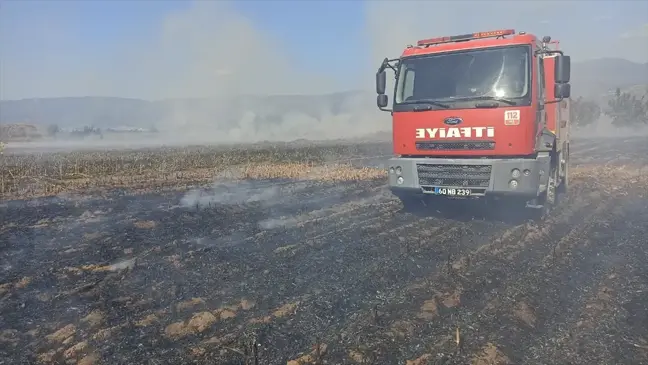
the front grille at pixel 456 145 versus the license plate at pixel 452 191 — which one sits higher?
the front grille at pixel 456 145

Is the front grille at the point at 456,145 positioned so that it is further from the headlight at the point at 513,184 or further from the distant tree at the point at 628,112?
the distant tree at the point at 628,112

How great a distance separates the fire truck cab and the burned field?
2.35 ft

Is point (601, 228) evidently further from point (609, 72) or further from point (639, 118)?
point (609, 72)

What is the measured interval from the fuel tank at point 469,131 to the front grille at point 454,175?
0.21 m

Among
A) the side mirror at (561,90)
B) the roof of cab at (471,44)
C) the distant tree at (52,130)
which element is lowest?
the side mirror at (561,90)

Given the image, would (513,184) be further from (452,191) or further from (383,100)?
(383,100)

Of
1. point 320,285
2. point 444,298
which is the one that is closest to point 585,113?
point 444,298

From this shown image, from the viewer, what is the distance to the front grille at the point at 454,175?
7605mm

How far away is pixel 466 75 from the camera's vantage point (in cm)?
773

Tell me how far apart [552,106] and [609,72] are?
7665 inches

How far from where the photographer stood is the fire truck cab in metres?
7.36

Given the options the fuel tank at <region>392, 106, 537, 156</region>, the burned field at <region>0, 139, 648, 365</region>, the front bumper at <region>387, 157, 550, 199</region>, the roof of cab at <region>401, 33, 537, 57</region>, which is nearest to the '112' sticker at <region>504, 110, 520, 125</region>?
the fuel tank at <region>392, 106, 537, 156</region>

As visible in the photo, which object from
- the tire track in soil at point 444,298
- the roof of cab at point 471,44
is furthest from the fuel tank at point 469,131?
the tire track in soil at point 444,298

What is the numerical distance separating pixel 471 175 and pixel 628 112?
45456 millimetres
